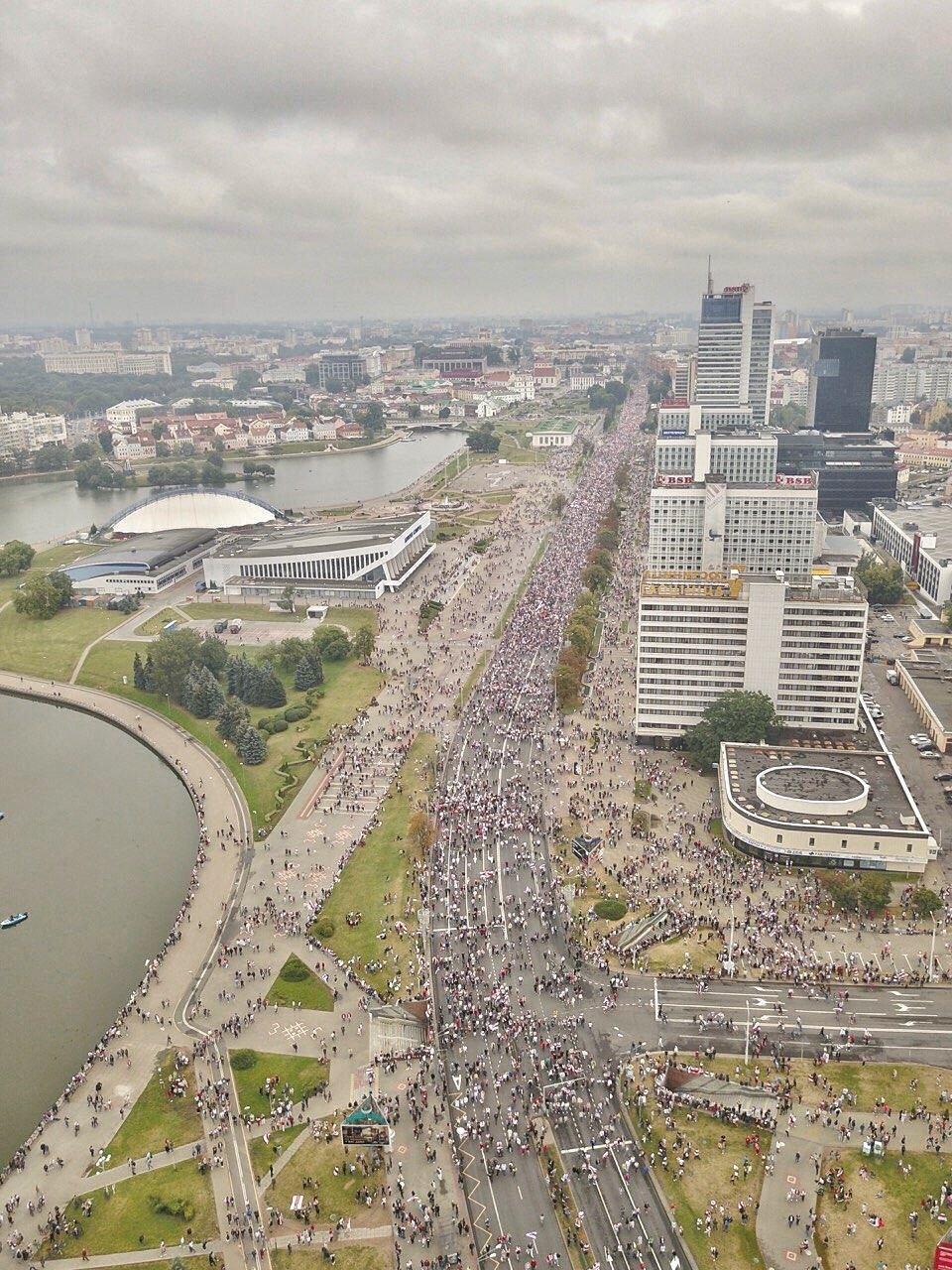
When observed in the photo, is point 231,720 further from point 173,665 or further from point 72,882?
point 72,882

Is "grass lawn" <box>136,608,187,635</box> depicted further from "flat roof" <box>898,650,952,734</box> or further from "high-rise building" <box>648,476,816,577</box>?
"flat roof" <box>898,650,952,734</box>

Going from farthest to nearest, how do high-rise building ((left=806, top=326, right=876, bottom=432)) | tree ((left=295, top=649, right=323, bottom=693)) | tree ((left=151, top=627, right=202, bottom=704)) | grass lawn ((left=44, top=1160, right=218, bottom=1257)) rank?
high-rise building ((left=806, top=326, right=876, bottom=432))
tree ((left=295, top=649, right=323, bottom=693))
tree ((left=151, top=627, right=202, bottom=704))
grass lawn ((left=44, top=1160, right=218, bottom=1257))

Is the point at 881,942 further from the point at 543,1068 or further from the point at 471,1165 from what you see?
the point at 471,1165

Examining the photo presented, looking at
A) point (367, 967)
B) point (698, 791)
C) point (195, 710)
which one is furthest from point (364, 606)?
point (367, 967)

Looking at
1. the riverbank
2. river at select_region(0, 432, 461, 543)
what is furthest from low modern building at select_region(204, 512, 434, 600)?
river at select_region(0, 432, 461, 543)

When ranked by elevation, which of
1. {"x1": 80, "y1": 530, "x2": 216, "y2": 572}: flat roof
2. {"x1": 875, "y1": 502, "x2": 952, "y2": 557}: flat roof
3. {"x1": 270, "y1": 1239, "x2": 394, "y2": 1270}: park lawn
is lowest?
{"x1": 270, "y1": 1239, "x2": 394, "y2": 1270}: park lawn

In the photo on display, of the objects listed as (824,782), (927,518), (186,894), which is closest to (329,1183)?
(186,894)
